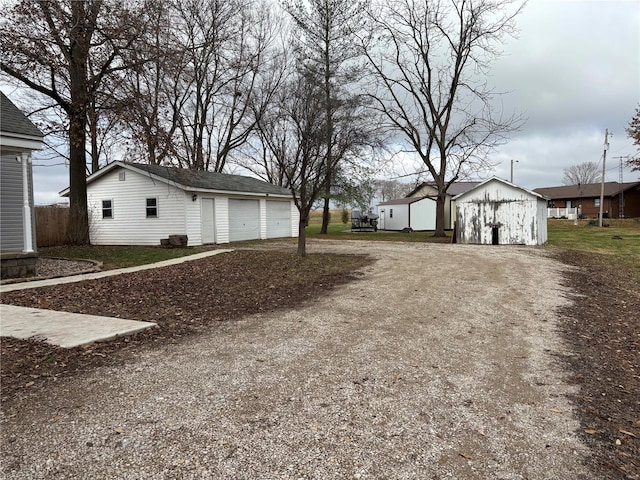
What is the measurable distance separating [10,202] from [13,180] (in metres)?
0.65

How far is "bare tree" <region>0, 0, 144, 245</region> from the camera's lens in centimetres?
1088

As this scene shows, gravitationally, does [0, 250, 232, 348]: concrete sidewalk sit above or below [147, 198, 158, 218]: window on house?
below

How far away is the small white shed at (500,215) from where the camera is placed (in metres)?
18.4

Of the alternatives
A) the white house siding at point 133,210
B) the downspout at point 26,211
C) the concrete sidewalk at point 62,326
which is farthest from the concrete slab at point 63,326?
the white house siding at point 133,210

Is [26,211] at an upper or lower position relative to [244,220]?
upper

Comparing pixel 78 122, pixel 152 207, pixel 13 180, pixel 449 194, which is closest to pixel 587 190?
pixel 449 194

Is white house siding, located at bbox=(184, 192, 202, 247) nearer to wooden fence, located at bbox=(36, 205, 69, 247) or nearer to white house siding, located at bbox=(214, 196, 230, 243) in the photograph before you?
white house siding, located at bbox=(214, 196, 230, 243)

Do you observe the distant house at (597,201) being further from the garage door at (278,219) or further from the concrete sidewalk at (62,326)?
the concrete sidewalk at (62,326)

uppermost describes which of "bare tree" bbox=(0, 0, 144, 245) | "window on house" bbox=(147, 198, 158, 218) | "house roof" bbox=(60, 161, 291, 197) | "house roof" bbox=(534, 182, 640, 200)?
"bare tree" bbox=(0, 0, 144, 245)

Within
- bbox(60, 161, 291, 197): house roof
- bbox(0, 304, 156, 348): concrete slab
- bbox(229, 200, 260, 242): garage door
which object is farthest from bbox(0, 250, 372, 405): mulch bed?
bbox(229, 200, 260, 242): garage door

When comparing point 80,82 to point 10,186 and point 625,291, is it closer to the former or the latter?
point 10,186

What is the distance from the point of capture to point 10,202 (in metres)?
12.2

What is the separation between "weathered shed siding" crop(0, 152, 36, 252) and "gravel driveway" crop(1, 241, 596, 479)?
10.5m

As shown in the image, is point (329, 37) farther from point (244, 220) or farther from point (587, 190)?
point (587, 190)
